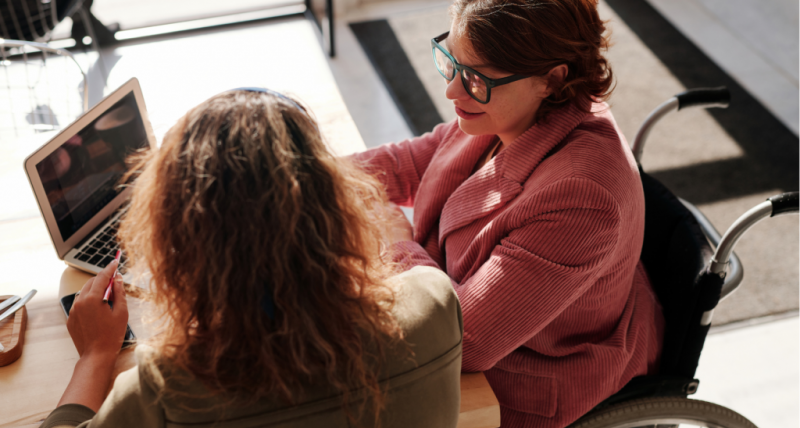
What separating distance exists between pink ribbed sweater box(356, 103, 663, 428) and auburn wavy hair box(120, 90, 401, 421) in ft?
1.21

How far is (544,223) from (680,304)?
0.39m

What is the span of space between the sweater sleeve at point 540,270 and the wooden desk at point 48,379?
8cm

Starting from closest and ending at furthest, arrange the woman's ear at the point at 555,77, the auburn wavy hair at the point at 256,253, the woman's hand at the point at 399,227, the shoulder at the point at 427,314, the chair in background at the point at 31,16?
the auburn wavy hair at the point at 256,253, the shoulder at the point at 427,314, the woman's ear at the point at 555,77, the woman's hand at the point at 399,227, the chair in background at the point at 31,16

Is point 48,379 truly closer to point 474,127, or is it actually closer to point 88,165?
point 88,165

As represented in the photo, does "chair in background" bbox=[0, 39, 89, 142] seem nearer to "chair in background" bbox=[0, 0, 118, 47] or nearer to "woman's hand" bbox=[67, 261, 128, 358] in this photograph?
"chair in background" bbox=[0, 0, 118, 47]

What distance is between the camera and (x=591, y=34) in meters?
1.11

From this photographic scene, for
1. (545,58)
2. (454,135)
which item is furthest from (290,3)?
(545,58)

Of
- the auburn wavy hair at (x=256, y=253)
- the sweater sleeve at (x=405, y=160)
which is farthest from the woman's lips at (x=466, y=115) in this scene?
the auburn wavy hair at (x=256, y=253)

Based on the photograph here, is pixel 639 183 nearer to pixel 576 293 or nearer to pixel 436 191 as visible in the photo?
pixel 576 293

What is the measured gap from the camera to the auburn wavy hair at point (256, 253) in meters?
0.71

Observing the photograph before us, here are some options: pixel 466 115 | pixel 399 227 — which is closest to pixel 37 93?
pixel 399 227

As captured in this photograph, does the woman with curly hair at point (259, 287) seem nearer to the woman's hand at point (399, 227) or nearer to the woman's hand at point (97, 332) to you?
the woman's hand at point (97, 332)

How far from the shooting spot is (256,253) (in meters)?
0.71

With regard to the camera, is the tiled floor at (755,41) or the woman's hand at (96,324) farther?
the tiled floor at (755,41)
